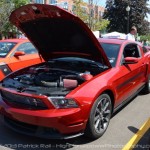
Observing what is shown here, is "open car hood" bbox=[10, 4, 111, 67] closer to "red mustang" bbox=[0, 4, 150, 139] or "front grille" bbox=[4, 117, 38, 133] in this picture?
"red mustang" bbox=[0, 4, 150, 139]

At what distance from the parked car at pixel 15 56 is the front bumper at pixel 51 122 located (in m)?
3.02

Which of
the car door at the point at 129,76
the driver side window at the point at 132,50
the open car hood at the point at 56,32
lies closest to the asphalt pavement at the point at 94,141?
the car door at the point at 129,76

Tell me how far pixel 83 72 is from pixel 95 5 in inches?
971

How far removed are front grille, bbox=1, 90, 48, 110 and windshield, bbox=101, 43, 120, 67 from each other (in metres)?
1.74

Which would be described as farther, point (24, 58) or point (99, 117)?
point (24, 58)

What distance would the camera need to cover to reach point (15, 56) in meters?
7.48

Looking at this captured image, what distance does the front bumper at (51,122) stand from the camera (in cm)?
392

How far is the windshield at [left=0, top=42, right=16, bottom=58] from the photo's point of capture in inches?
294

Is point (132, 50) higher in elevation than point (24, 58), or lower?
higher

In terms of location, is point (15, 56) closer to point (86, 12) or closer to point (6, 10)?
point (6, 10)

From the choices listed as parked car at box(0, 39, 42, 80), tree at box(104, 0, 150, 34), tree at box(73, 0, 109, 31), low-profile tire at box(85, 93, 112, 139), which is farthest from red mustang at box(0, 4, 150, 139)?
tree at box(104, 0, 150, 34)

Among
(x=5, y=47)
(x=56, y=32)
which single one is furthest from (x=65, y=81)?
(x=5, y=47)

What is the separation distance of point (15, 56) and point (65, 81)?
342 centimetres

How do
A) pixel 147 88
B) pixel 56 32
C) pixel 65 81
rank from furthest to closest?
1. pixel 147 88
2. pixel 56 32
3. pixel 65 81
